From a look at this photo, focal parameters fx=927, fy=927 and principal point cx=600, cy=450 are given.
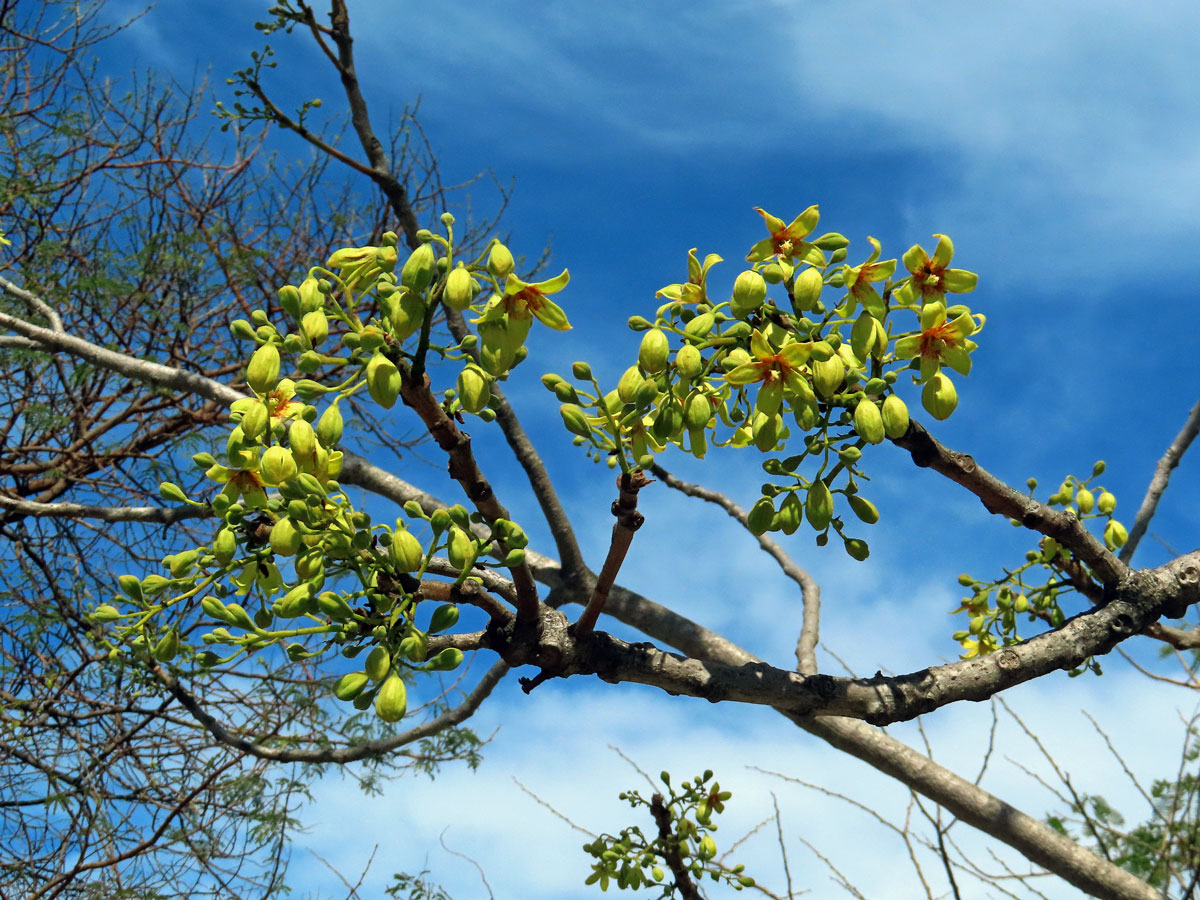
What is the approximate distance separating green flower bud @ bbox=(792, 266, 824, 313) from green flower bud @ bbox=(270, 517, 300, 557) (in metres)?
0.93

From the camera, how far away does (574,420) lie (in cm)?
146

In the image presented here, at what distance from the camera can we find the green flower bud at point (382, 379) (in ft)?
4.14

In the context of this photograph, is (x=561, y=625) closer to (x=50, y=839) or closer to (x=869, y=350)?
(x=869, y=350)

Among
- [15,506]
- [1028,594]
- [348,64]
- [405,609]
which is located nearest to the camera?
[405,609]

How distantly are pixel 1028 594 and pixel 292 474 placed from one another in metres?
2.30

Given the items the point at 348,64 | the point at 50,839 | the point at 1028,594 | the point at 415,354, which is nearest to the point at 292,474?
the point at 415,354

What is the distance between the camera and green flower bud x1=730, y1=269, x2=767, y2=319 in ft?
5.01

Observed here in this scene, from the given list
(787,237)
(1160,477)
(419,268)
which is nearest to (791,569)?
(1160,477)

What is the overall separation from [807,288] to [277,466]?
3.05 ft

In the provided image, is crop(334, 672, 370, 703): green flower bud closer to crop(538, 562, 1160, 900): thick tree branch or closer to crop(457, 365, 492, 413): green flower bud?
crop(457, 365, 492, 413): green flower bud

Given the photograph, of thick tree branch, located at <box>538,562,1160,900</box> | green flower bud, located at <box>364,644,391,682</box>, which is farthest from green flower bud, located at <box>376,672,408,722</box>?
thick tree branch, located at <box>538,562,1160,900</box>

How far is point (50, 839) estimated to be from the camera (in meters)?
5.12

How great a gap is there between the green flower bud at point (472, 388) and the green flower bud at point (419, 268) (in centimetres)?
14

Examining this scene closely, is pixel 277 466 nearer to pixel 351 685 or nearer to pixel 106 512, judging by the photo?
pixel 351 685
